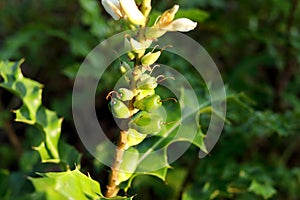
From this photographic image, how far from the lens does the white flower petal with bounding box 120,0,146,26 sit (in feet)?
4.15

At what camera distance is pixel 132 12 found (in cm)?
128

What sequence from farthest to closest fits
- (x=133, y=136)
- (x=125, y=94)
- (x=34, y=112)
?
(x=34, y=112) < (x=133, y=136) < (x=125, y=94)

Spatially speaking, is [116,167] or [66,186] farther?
[116,167]

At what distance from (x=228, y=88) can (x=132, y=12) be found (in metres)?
1.40

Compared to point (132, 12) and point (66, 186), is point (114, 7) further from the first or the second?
point (66, 186)

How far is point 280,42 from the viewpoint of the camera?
8.61 feet

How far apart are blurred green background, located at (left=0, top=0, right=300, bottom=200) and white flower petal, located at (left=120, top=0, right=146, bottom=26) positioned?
2.44 ft

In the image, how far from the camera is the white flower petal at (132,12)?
1.26 metres

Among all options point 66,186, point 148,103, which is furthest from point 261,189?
point 66,186

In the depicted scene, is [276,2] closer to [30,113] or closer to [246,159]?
[246,159]

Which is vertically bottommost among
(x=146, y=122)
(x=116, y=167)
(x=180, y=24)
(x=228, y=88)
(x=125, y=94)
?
(x=228, y=88)

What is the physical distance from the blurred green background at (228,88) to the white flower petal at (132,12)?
742mm

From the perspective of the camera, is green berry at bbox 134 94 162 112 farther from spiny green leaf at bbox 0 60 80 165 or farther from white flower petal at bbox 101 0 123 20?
spiny green leaf at bbox 0 60 80 165

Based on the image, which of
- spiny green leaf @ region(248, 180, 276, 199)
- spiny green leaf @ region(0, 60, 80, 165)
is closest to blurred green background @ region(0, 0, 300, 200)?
spiny green leaf @ region(248, 180, 276, 199)
